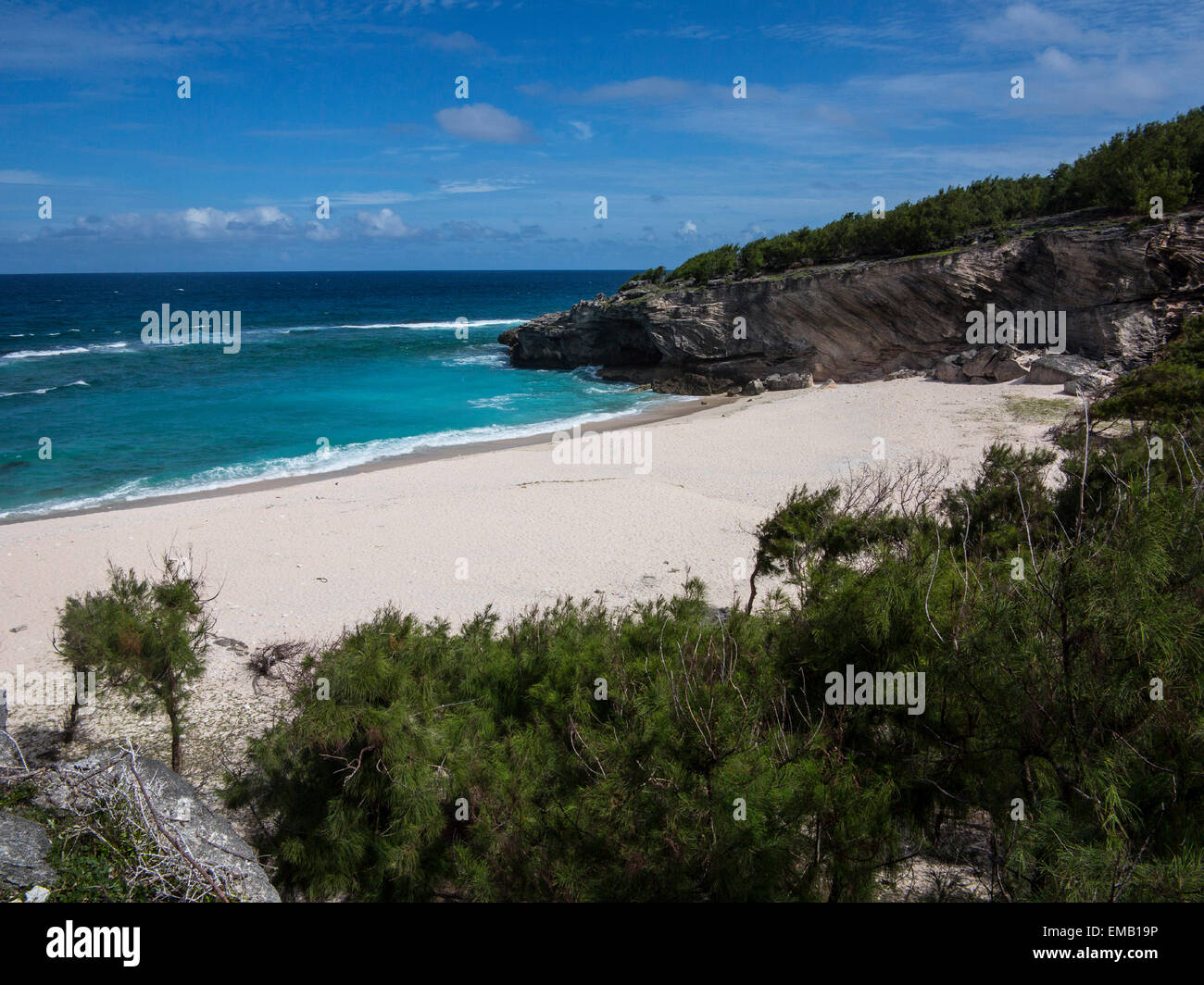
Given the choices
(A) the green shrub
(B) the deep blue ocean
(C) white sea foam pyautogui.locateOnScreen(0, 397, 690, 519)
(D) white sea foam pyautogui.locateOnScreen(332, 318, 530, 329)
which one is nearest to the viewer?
(A) the green shrub

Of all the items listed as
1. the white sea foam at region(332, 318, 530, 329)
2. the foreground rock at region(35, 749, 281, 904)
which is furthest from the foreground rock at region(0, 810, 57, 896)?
the white sea foam at region(332, 318, 530, 329)

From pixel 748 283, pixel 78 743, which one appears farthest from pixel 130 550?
pixel 748 283

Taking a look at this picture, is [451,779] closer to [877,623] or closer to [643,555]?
[877,623]

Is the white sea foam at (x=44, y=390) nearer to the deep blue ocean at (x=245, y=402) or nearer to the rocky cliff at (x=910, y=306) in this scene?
the deep blue ocean at (x=245, y=402)

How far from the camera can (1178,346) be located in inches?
903

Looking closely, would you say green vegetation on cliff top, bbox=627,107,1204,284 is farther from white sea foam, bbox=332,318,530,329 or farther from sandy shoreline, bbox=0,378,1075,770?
white sea foam, bbox=332,318,530,329

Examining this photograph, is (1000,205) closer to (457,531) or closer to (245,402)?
(457,531)

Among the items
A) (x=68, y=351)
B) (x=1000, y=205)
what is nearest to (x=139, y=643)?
(x=1000, y=205)

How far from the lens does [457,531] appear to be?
17.1 metres

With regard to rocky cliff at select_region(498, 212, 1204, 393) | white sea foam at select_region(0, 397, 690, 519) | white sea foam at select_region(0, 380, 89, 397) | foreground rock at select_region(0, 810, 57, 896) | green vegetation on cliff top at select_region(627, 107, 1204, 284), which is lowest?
foreground rock at select_region(0, 810, 57, 896)

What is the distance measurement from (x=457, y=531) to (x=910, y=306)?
2492cm

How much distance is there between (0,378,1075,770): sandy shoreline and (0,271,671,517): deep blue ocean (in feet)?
8.94

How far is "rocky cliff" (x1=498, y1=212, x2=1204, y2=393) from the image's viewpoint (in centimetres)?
2831
